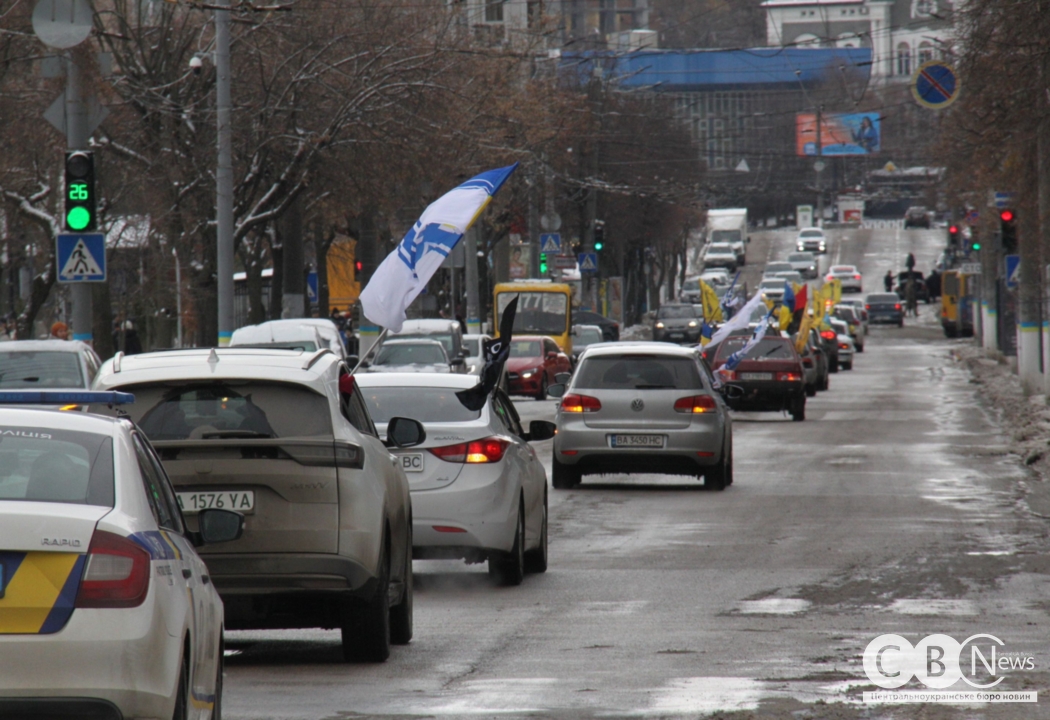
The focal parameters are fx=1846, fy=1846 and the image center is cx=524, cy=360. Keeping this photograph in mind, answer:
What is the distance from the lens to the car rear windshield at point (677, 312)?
74000 mm

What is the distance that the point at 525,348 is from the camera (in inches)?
1705

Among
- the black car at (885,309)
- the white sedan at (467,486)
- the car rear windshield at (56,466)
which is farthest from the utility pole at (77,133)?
the black car at (885,309)

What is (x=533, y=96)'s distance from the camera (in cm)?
5616

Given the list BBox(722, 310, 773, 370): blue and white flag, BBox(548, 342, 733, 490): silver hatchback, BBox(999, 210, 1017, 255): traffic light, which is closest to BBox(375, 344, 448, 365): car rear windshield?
BBox(722, 310, 773, 370): blue and white flag

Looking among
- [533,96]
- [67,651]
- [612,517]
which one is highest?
[533,96]

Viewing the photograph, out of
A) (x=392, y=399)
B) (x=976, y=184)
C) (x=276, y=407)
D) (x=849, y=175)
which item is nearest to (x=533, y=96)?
(x=976, y=184)

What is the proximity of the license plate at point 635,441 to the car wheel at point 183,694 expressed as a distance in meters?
14.3

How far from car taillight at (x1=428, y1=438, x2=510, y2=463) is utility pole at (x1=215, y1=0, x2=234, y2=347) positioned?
15712 mm

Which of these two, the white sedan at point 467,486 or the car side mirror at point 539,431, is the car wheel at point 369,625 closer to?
the white sedan at point 467,486

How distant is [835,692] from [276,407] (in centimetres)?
290

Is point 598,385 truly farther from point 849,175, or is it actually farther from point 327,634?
point 849,175

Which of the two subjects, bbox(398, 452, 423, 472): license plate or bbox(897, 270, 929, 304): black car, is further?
bbox(897, 270, 929, 304): black car

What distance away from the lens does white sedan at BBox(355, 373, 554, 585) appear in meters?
12.0

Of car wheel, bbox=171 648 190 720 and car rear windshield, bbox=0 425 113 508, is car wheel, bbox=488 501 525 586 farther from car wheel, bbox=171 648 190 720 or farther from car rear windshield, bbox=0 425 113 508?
car rear windshield, bbox=0 425 113 508
